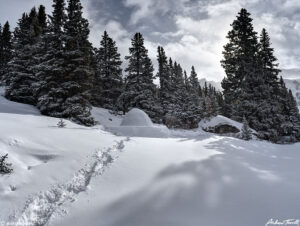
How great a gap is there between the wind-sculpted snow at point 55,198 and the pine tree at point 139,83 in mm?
17868

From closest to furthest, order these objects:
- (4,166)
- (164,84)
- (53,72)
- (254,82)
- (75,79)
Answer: (4,166) → (53,72) → (75,79) → (254,82) → (164,84)

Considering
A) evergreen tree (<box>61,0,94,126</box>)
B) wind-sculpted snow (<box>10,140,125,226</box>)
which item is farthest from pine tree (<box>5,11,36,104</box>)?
wind-sculpted snow (<box>10,140,125,226</box>)

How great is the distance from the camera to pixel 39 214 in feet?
10.5

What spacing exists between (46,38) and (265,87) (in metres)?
20.9

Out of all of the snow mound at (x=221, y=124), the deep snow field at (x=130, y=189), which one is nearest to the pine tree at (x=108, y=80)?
the snow mound at (x=221, y=124)

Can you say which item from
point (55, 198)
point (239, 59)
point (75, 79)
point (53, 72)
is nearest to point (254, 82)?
point (239, 59)

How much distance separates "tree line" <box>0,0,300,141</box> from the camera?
14.1 m

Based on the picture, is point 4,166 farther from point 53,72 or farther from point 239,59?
point 239,59

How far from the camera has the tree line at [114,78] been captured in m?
14.1

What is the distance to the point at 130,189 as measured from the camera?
12.7 feet

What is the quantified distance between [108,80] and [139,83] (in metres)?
5.94

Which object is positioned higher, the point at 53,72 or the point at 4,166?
the point at 53,72

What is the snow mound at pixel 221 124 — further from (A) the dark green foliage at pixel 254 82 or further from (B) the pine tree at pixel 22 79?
(B) the pine tree at pixel 22 79

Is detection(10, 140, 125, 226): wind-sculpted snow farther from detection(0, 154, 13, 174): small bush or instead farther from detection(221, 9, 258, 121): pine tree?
detection(221, 9, 258, 121): pine tree
